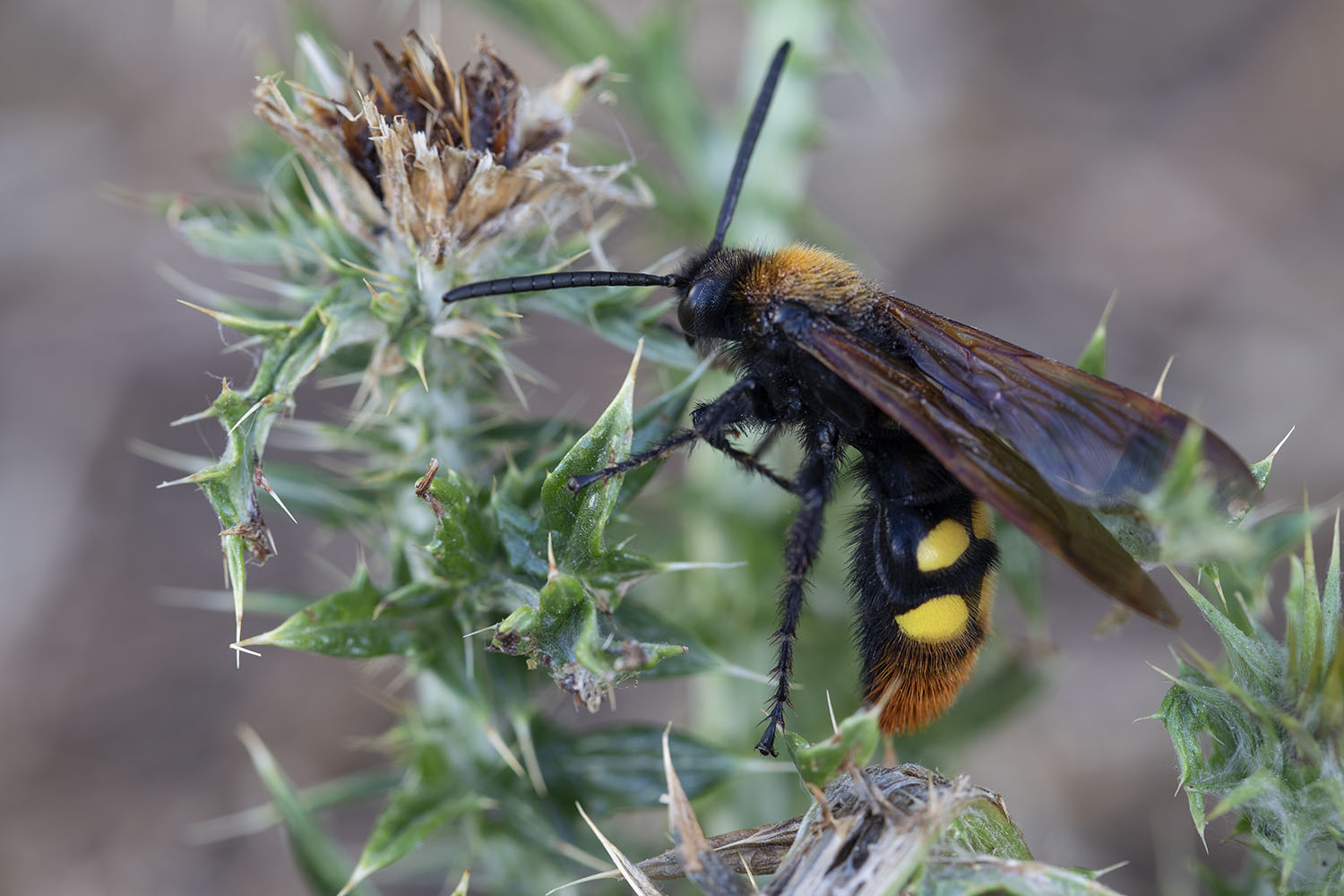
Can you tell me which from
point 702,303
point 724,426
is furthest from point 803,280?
point 724,426

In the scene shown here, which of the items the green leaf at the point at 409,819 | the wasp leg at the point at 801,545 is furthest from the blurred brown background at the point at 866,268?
the green leaf at the point at 409,819

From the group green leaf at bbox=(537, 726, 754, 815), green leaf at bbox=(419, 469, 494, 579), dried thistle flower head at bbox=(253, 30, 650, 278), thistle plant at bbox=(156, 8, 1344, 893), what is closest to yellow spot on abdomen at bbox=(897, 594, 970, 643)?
thistle plant at bbox=(156, 8, 1344, 893)

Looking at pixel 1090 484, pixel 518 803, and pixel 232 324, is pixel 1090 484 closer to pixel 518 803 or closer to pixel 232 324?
pixel 518 803

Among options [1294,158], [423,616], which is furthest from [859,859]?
[1294,158]

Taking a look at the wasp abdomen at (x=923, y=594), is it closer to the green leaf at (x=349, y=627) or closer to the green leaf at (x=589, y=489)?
the green leaf at (x=589, y=489)

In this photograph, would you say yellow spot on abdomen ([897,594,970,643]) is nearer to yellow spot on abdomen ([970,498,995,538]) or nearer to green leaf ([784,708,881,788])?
yellow spot on abdomen ([970,498,995,538])
